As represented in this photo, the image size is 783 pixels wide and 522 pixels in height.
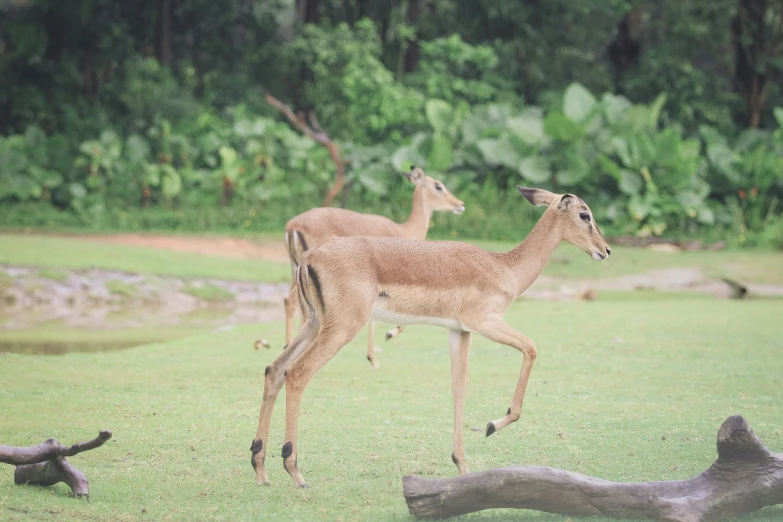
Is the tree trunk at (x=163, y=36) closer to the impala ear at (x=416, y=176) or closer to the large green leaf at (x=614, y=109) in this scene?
the large green leaf at (x=614, y=109)

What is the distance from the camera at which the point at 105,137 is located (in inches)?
841

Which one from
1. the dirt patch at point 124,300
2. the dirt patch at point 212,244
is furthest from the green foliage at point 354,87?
the dirt patch at point 124,300

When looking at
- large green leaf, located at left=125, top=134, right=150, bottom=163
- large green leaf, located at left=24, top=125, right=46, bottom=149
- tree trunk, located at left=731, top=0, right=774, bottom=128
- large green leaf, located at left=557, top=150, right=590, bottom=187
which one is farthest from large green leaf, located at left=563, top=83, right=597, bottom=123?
large green leaf, located at left=24, top=125, right=46, bottom=149

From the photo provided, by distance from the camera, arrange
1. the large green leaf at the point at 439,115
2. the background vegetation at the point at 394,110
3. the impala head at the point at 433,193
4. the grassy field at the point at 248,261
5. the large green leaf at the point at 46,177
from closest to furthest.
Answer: the impala head at the point at 433,193 → the grassy field at the point at 248,261 → the background vegetation at the point at 394,110 → the large green leaf at the point at 439,115 → the large green leaf at the point at 46,177

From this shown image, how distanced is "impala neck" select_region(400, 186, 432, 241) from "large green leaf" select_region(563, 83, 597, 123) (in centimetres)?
946

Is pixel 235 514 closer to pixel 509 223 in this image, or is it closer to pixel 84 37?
pixel 509 223

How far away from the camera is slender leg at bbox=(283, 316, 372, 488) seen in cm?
511

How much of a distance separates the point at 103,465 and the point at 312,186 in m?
15.5

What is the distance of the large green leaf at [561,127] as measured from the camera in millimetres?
18812

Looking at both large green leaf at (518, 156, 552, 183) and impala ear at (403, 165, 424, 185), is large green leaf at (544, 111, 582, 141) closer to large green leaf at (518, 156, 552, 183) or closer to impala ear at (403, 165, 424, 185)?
large green leaf at (518, 156, 552, 183)

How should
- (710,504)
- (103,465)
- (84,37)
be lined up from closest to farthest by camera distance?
(710,504) < (103,465) < (84,37)

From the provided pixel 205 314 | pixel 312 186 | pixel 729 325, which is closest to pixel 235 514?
pixel 729 325

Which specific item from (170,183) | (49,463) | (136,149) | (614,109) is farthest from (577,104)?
(49,463)

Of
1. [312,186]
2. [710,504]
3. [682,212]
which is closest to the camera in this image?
[710,504]
